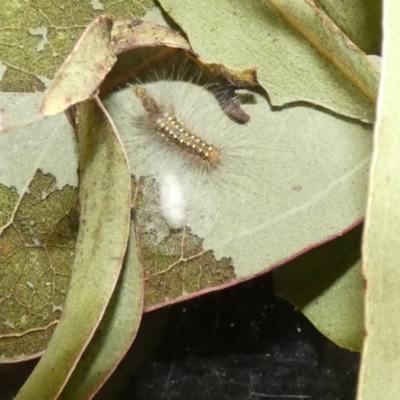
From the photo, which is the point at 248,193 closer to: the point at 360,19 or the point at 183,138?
the point at 183,138

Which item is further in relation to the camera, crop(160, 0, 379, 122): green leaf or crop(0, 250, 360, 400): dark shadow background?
crop(0, 250, 360, 400): dark shadow background

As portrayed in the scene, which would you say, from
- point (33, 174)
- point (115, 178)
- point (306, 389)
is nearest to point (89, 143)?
point (115, 178)

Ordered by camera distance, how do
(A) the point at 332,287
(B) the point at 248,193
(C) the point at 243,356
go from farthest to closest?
(C) the point at 243,356, (A) the point at 332,287, (B) the point at 248,193

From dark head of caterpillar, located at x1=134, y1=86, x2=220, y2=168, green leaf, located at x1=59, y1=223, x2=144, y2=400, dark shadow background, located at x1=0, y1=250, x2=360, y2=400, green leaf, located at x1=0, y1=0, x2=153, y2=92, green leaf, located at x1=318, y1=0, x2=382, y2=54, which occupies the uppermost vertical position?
green leaf, located at x1=318, y1=0, x2=382, y2=54

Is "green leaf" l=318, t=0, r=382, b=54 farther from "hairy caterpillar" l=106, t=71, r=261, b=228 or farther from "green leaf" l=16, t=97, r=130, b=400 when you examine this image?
"green leaf" l=16, t=97, r=130, b=400

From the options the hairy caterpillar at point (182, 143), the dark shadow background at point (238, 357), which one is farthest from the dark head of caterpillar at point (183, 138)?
the dark shadow background at point (238, 357)

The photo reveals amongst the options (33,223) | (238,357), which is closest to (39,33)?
(33,223)

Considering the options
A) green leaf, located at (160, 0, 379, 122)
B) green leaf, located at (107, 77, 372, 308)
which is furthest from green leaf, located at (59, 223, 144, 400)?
green leaf, located at (160, 0, 379, 122)
